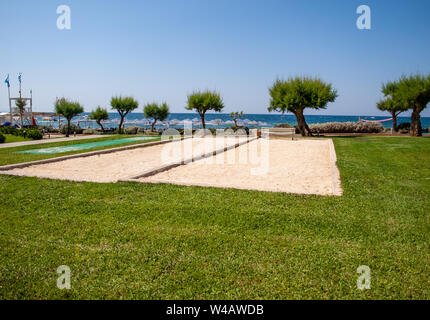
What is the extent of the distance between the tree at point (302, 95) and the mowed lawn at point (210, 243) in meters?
18.1

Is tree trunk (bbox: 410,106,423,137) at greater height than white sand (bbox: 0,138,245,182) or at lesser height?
greater

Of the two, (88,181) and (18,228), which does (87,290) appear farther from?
(88,181)

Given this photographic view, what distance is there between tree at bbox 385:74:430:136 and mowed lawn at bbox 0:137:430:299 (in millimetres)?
20428

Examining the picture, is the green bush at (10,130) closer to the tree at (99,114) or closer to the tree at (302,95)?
the tree at (99,114)

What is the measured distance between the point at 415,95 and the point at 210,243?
24.6m

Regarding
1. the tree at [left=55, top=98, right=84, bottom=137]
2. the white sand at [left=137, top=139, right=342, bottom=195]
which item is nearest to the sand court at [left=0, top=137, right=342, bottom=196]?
the white sand at [left=137, top=139, right=342, bottom=195]

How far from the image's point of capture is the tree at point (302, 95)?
75.2 feet

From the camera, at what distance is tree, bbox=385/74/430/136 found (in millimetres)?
21875

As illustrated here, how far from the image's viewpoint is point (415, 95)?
22.0 m

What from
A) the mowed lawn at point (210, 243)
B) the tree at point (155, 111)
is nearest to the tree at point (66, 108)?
the tree at point (155, 111)

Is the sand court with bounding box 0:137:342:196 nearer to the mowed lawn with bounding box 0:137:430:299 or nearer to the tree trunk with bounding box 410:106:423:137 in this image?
the mowed lawn with bounding box 0:137:430:299

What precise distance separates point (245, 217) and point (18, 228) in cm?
320

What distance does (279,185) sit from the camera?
654 cm
